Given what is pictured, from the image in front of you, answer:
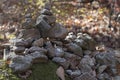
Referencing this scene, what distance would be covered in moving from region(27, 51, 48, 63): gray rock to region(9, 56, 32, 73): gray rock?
5.8 inches

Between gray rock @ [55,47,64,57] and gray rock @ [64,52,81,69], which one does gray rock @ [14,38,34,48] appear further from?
gray rock @ [64,52,81,69]

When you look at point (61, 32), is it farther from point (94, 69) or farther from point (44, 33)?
point (94, 69)

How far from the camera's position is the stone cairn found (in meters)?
7.29

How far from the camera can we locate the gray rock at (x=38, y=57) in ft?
23.6

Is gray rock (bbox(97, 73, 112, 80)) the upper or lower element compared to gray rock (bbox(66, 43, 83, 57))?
lower

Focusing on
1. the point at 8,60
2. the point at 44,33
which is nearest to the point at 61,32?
the point at 44,33

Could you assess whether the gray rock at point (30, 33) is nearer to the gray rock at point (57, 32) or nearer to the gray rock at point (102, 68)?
the gray rock at point (57, 32)

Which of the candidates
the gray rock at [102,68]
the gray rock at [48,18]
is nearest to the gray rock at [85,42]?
the gray rock at [102,68]

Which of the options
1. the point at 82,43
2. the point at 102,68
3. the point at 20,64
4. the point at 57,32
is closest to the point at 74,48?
the point at 82,43

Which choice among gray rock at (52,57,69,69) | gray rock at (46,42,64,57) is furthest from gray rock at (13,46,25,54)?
gray rock at (52,57,69,69)

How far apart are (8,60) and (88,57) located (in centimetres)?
231

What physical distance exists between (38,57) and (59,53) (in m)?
0.70

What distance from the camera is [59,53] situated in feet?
25.2

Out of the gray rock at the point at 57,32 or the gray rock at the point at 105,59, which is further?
the gray rock at the point at 105,59
